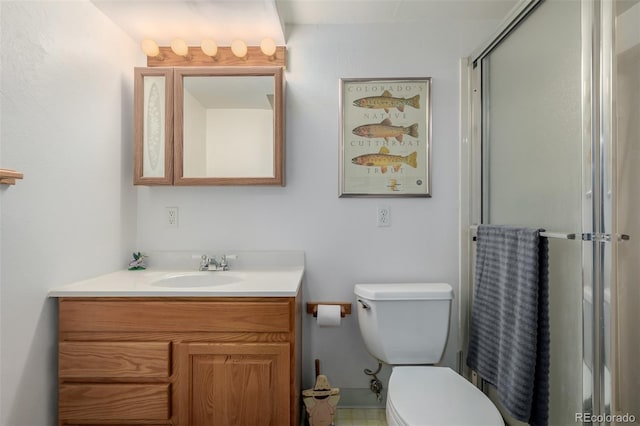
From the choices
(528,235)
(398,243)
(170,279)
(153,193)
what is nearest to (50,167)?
(153,193)

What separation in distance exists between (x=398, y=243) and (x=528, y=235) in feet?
2.24

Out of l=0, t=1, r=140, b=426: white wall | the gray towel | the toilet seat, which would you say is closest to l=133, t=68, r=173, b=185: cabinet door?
l=0, t=1, r=140, b=426: white wall

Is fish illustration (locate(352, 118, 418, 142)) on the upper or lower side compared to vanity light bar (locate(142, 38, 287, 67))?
lower

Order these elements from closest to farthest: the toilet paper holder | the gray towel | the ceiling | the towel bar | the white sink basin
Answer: the towel bar
the gray towel
the ceiling
the white sink basin
the toilet paper holder

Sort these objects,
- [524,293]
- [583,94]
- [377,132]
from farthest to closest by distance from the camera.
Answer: [377,132] → [524,293] → [583,94]

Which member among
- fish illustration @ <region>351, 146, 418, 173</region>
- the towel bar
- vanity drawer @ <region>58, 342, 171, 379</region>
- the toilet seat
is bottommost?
the toilet seat

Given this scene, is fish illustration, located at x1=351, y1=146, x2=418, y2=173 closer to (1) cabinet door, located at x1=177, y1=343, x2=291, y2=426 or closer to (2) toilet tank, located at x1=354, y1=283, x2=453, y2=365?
(2) toilet tank, located at x1=354, y1=283, x2=453, y2=365

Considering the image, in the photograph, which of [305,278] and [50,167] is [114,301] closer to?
[50,167]

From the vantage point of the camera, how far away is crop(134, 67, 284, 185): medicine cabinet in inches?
67.0

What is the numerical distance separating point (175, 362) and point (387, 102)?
5.12 feet

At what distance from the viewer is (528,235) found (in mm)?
1245

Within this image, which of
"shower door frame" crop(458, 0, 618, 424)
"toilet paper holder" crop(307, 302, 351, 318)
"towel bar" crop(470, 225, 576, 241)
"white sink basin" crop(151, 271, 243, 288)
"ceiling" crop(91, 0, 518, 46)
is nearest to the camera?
"shower door frame" crop(458, 0, 618, 424)

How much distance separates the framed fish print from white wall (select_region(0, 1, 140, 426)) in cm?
116

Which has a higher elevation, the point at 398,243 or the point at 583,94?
the point at 583,94
